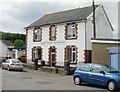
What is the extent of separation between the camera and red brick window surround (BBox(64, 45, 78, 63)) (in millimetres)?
25597

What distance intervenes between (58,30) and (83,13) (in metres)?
4.10

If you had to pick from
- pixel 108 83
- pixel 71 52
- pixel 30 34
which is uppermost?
pixel 30 34

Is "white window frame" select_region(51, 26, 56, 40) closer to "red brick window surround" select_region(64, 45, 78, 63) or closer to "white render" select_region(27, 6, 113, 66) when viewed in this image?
"white render" select_region(27, 6, 113, 66)

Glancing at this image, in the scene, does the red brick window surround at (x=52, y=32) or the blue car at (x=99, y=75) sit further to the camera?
the red brick window surround at (x=52, y=32)

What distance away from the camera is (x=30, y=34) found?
109 feet

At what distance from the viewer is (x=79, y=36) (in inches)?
993

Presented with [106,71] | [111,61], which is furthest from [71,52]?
[106,71]

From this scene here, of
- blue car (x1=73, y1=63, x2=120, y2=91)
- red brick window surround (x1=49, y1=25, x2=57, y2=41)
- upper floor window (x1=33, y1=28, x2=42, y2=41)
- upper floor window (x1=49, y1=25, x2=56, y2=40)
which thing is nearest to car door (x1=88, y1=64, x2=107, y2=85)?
blue car (x1=73, y1=63, x2=120, y2=91)

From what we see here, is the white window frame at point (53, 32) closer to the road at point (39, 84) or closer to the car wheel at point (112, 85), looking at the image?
the road at point (39, 84)

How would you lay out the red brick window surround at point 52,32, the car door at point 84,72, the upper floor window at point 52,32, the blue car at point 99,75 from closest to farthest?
1. the blue car at point 99,75
2. the car door at point 84,72
3. the red brick window surround at point 52,32
4. the upper floor window at point 52,32

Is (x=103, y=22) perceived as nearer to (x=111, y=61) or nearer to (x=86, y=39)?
(x=86, y=39)

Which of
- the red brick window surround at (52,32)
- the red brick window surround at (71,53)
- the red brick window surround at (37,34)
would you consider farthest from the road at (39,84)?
the red brick window surround at (37,34)

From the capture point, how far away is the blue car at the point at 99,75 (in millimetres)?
11883

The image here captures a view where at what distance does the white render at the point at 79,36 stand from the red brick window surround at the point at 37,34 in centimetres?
64
